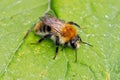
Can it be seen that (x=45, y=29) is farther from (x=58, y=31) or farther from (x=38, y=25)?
(x=58, y=31)

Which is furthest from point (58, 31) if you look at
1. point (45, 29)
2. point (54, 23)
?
point (45, 29)

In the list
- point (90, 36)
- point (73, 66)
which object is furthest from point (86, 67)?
point (90, 36)

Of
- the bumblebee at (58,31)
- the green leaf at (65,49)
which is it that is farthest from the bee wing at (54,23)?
the green leaf at (65,49)

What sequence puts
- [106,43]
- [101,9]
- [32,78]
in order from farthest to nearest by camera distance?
[101,9] < [106,43] < [32,78]

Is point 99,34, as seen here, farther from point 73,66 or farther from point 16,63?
point 16,63

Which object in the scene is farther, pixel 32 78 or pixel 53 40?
pixel 53 40

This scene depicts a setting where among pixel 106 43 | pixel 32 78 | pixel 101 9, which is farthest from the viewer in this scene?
pixel 101 9

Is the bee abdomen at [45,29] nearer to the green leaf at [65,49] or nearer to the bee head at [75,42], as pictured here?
the green leaf at [65,49]
